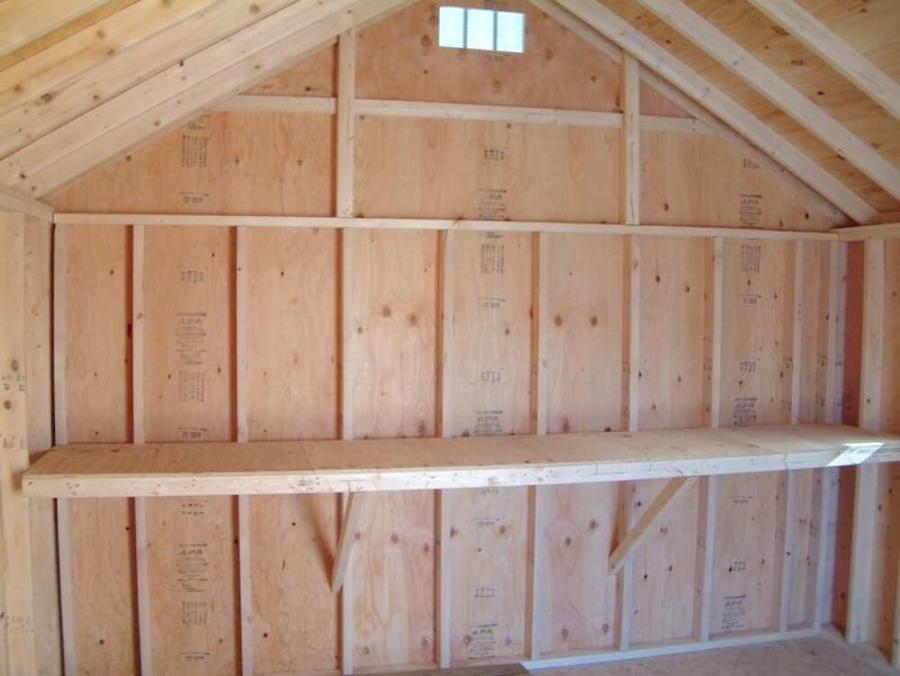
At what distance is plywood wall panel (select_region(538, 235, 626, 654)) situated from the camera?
3.28 metres

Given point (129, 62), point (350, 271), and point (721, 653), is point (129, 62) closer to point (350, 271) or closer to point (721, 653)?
point (350, 271)

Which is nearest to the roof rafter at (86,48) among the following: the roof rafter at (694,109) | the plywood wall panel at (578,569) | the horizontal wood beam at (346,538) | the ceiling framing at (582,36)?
the ceiling framing at (582,36)

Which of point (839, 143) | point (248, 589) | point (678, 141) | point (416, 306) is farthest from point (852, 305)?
point (248, 589)

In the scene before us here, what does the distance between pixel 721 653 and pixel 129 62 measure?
3491 millimetres

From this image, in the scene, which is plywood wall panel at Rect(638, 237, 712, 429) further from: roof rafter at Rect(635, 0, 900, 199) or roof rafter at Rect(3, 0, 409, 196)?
roof rafter at Rect(3, 0, 409, 196)

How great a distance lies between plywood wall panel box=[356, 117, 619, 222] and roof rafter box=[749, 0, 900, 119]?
0.91 metres

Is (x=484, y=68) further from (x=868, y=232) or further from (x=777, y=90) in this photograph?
(x=868, y=232)

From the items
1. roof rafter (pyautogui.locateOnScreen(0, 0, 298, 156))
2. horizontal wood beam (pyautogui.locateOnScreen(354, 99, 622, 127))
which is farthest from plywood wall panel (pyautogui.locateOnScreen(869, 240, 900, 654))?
roof rafter (pyautogui.locateOnScreen(0, 0, 298, 156))

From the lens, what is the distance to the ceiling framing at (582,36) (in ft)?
5.98

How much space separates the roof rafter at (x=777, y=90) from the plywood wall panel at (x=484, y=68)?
0.44 m

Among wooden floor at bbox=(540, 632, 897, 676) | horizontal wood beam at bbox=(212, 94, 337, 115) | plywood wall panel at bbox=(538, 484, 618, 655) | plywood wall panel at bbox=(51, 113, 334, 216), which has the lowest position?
wooden floor at bbox=(540, 632, 897, 676)

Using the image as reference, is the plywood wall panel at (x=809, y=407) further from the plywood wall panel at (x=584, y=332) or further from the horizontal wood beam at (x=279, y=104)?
the horizontal wood beam at (x=279, y=104)

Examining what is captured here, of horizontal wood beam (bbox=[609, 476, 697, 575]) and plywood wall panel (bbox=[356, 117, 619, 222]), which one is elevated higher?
plywood wall panel (bbox=[356, 117, 619, 222])

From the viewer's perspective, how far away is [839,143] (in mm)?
3035
